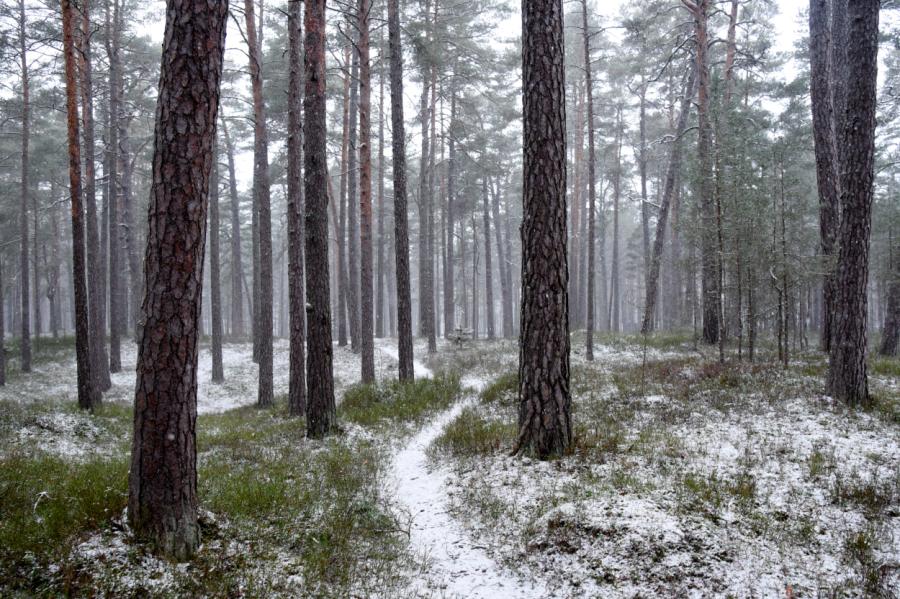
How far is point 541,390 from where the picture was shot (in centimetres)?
630

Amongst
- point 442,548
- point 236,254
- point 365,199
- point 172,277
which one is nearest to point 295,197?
point 365,199

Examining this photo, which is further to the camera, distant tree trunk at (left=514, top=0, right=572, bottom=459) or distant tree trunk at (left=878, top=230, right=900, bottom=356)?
distant tree trunk at (left=878, top=230, right=900, bottom=356)

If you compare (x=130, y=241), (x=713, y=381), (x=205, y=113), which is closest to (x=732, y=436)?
(x=713, y=381)

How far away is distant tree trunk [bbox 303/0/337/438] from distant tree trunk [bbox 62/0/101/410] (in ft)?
21.5

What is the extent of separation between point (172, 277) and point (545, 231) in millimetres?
4221

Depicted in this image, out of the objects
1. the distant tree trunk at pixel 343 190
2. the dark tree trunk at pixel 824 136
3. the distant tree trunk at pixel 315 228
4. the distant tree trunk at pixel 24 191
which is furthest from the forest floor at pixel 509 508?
the distant tree trunk at pixel 343 190

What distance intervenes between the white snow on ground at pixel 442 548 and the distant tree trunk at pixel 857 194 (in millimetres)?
7019

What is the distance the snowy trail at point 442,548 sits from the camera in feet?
13.2

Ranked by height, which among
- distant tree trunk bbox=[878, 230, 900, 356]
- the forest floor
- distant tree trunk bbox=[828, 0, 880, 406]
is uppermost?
distant tree trunk bbox=[828, 0, 880, 406]

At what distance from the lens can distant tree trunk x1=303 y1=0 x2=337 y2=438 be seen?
859 cm

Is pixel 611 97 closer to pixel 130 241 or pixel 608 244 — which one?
pixel 130 241

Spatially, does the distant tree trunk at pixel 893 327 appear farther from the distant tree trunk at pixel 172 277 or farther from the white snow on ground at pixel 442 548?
the distant tree trunk at pixel 172 277

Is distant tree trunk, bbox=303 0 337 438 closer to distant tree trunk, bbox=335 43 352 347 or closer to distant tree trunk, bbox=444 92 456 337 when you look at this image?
distant tree trunk, bbox=335 43 352 347

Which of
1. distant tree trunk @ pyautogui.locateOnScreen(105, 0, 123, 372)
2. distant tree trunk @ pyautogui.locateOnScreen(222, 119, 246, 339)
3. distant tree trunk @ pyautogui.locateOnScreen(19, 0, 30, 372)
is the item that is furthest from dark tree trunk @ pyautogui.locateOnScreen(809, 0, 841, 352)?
distant tree trunk @ pyautogui.locateOnScreen(222, 119, 246, 339)
